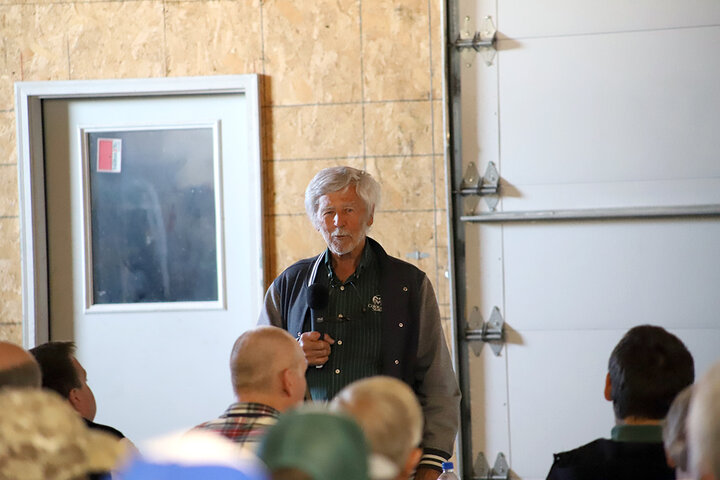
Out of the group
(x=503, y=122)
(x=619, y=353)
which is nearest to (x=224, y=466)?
(x=619, y=353)

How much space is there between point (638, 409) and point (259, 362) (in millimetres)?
834

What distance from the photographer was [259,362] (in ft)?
6.76

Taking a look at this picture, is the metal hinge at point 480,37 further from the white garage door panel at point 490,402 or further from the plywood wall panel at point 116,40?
the plywood wall panel at point 116,40

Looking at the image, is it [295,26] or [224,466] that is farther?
[295,26]

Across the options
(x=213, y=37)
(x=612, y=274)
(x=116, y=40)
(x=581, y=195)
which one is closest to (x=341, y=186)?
(x=581, y=195)

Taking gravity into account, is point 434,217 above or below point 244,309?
above

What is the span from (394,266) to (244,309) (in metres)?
1.84

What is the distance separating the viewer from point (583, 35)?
4.11 metres

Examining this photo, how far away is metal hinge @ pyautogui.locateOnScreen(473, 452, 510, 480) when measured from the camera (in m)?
4.16

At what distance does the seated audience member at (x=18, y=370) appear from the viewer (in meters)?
1.67

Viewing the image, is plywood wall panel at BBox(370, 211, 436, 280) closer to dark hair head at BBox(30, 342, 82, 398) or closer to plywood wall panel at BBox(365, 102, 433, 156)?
plywood wall panel at BBox(365, 102, 433, 156)

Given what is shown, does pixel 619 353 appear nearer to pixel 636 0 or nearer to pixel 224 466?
pixel 224 466

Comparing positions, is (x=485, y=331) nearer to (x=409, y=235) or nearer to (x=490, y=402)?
(x=490, y=402)

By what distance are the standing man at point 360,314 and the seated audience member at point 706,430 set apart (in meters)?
1.70
